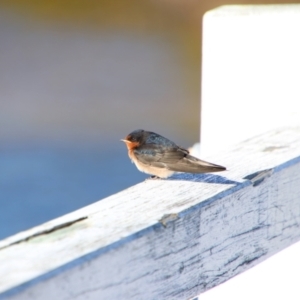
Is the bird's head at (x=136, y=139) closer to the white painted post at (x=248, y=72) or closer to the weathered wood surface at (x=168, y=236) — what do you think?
the white painted post at (x=248, y=72)

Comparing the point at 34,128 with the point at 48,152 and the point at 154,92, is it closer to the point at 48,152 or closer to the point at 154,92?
the point at 48,152

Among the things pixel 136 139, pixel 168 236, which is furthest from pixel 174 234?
pixel 136 139

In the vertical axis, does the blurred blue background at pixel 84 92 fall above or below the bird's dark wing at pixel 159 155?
below

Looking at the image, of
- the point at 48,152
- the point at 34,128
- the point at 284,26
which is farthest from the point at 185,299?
the point at 34,128

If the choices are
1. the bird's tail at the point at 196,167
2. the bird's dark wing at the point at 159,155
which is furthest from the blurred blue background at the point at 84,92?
the bird's tail at the point at 196,167

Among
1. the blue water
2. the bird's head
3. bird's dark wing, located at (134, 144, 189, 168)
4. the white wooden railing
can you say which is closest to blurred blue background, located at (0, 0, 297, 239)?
the blue water

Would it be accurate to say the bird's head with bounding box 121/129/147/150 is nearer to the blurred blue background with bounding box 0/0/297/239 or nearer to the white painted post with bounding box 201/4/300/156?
the white painted post with bounding box 201/4/300/156
